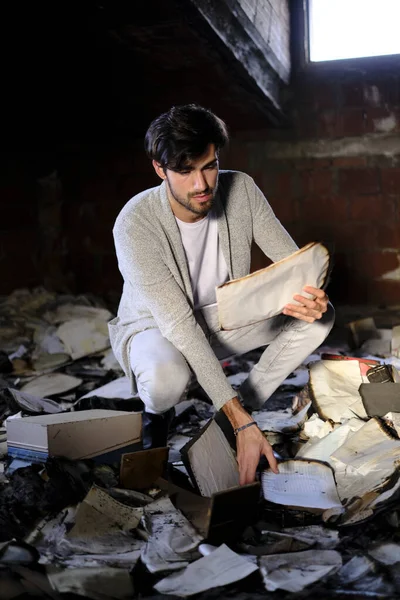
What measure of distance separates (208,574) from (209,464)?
20.5 inches

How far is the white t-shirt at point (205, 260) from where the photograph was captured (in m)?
2.56

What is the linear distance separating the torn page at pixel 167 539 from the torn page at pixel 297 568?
21 cm

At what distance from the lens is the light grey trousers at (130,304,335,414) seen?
235cm

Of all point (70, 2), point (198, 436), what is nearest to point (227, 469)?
point (198, 436)

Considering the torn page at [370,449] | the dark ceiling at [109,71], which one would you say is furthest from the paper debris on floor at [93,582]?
the dark ceiling at [109,71]

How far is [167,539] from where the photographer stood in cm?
187

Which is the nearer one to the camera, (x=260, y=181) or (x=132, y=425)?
(x=132, y=425)

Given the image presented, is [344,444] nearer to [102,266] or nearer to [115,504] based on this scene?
[115,504]

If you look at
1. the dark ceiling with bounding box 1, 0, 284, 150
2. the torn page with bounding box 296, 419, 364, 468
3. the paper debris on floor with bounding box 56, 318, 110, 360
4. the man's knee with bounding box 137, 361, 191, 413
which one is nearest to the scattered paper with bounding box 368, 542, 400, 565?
the torn page with bounding box 296, 419, 364, 468

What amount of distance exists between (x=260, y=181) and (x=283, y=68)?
0.79 meters

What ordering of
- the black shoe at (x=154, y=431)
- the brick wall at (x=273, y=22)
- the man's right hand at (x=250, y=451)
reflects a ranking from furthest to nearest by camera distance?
1. the brick wall at (x=273, y=22)
2. the black shoe at (x=154, y=431)
3. the man's right hand at (x=250, y=451)

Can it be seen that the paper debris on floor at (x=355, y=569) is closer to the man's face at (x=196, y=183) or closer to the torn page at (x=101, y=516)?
the torn page at (x=101, y=516)

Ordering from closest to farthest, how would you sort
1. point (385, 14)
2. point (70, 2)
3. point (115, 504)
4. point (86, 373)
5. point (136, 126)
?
1. point (115, 504)
2. point (70, 2)
3. point (86, 373)
4. point (385, 14)
5. point (136, 126)

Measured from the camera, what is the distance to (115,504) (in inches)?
78.4
